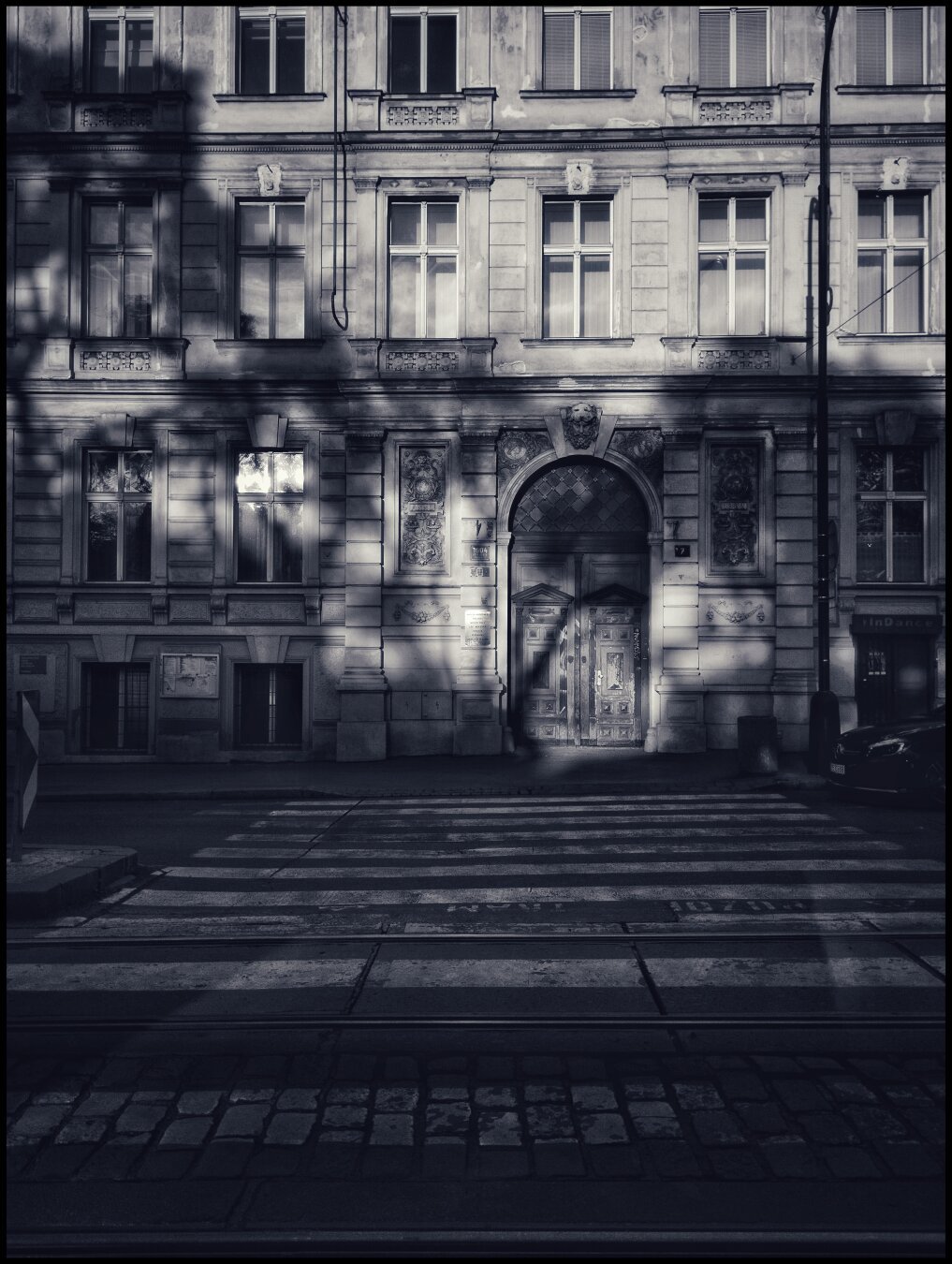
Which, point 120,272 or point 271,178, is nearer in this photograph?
point 271,178

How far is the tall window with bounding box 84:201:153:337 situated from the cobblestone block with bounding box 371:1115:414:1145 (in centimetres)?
1833

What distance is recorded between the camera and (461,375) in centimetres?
1925

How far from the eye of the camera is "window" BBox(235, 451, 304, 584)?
1975 cm

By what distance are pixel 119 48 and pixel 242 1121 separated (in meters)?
21.2

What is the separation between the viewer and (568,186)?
1927 cm

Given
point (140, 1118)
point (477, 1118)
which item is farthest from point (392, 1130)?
point (140, 1118)

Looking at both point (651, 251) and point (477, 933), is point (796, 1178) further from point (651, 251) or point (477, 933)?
point (651, 251)

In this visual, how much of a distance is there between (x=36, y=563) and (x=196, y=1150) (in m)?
17.5

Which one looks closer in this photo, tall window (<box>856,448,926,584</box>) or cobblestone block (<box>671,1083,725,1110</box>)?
cobblestone block (<box>671,1083,725,1110</box>)

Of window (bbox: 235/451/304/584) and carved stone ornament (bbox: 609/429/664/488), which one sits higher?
carved stone ornament (bbox: 609/429/664/488)

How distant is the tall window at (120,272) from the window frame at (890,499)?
550 inches

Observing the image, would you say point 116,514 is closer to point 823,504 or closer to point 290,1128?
point 823,504

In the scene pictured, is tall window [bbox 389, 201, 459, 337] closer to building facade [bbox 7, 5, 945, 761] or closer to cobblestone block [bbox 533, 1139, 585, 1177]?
building facade [bbox 7, 5, 945, 761]

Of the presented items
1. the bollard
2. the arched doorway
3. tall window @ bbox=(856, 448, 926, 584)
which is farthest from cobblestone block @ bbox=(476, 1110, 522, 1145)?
tall window @ bbox=(856, 448, 926, 584)
